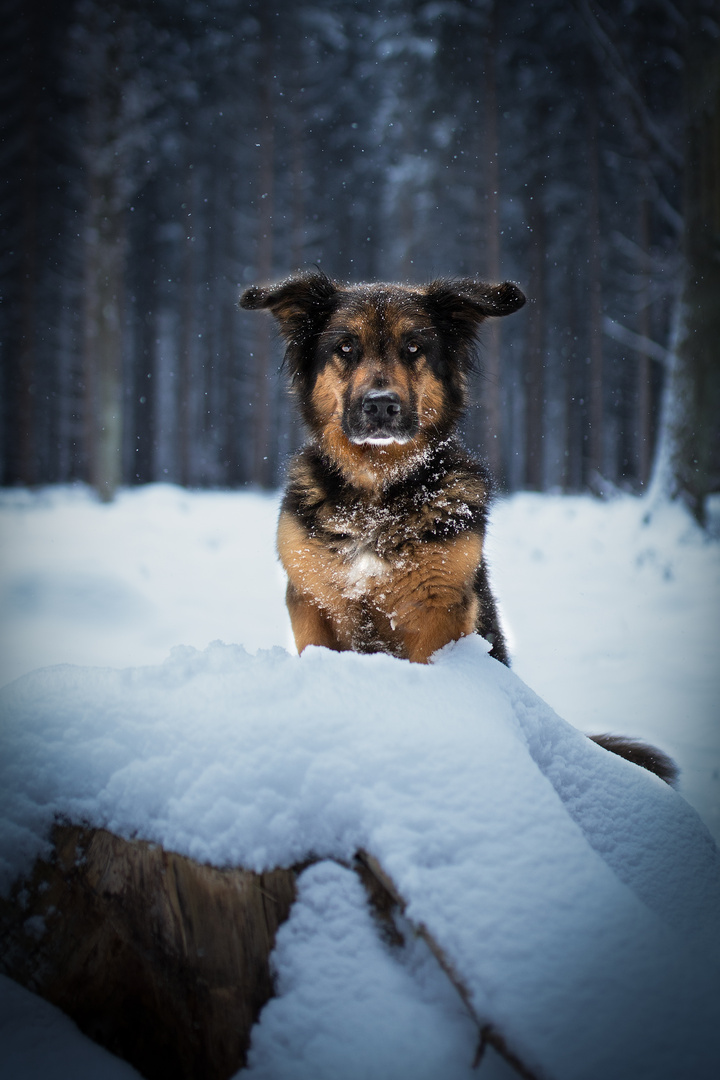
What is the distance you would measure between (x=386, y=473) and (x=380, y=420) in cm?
29

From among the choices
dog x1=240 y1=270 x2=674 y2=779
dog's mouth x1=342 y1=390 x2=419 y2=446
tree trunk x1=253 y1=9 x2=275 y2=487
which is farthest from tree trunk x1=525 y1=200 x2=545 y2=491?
dog's mouth x1=342 y1=390 x2=419 y2=446

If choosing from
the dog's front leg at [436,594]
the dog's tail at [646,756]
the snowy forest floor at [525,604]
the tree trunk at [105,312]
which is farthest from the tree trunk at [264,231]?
the dog's tail at [646,756]

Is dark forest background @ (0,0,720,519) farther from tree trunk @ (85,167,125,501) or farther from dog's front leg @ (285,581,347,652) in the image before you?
dog's front leg @ (285,581,347,652)

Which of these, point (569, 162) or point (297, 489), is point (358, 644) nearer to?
point (297, 489)

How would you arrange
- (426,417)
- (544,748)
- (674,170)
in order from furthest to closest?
(674,170), (426,417), (544,748)

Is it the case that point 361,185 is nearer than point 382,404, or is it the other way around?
point 382,404

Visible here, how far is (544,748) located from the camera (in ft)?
7.01

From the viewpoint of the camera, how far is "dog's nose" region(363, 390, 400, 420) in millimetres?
3096

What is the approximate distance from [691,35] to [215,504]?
1157 centimetres

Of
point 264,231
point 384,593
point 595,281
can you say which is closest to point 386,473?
point 384,593

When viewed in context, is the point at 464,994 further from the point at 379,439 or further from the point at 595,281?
the point at 595,281

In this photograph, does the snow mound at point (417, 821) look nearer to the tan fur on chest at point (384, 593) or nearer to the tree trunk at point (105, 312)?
the tan fur on chest at point (384, 593)

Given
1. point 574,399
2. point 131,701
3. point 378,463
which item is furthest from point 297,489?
point 574,399

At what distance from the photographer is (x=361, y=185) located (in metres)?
20.6
